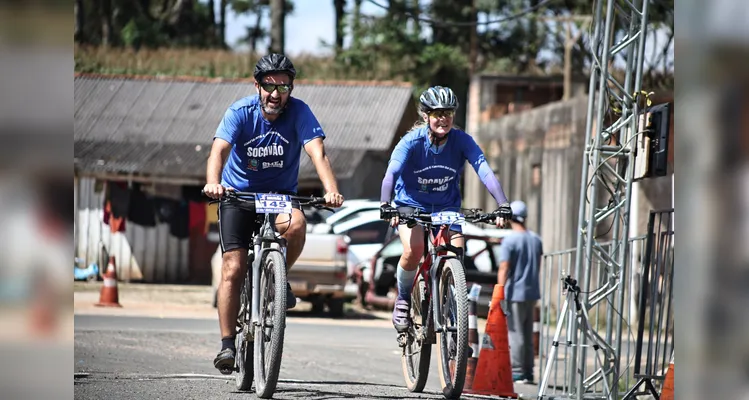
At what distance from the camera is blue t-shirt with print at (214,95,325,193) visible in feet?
29.2

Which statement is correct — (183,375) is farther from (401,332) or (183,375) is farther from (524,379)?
(524,379)

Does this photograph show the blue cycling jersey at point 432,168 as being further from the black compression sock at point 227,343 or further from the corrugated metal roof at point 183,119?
the corrugated metal roof at point 183,119

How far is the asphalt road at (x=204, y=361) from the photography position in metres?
9.48

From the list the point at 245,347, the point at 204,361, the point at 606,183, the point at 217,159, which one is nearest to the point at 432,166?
the point at 217,159

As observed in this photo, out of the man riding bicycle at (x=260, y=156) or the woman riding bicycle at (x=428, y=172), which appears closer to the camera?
the man riding bicycle at (x=260, y=156)

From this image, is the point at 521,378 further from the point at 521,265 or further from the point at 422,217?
the point at 422,217

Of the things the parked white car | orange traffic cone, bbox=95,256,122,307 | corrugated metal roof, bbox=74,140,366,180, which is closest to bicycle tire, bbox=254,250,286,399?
orange traffic cone, bbox=95,256,122,307

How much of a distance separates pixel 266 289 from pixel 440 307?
4.53 feet

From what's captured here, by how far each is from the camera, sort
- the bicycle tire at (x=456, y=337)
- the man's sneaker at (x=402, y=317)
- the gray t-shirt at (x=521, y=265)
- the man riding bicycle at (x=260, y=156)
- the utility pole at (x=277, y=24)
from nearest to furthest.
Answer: the bicycle tire at (x=456, y=337), the man riding bicycle at (x=260, y=156), the man's sneaker at (x=402, y=317), the gray t-shirt at (x=521, y=265), the utility pole at (x=277, y=24)

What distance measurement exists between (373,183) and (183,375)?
74.2 ft

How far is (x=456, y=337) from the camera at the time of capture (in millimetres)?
8844

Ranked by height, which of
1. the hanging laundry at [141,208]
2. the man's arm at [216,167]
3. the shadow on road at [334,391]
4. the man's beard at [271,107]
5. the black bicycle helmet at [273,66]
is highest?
the black bicycle helmet at [273,66]

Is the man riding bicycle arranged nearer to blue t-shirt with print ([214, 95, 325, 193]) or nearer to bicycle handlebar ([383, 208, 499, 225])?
blue t-shirt with print ([214, 95, 325, 193])

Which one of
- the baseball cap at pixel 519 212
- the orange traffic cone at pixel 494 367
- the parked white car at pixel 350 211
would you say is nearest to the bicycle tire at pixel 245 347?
the orange traffic cone at pixel 494 367
